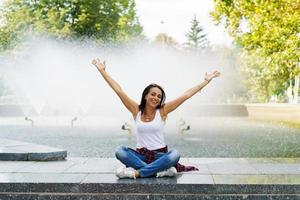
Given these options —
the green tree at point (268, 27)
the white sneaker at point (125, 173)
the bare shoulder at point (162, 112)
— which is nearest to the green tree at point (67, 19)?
the green tree at point (268, 27)

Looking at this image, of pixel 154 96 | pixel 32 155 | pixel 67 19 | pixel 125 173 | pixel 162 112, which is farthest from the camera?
pixel 67 19

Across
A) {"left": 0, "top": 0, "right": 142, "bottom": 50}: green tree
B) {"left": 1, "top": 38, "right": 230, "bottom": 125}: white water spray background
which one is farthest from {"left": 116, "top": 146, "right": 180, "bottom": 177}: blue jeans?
{"left": 0, "top": 0, "right": 142, "bottom": 50}: green tree

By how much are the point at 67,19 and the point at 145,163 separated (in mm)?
38735

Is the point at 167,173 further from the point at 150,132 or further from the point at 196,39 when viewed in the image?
the point at 196,39

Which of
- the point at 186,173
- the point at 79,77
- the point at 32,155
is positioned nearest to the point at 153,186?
the point at 186,173

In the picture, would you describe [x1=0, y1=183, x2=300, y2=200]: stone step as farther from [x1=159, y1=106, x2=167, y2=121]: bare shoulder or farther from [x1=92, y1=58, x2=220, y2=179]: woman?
[x1=159, y1=106, x2=167, y2=121]: bare shoulder

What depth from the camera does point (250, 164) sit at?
8.05 m

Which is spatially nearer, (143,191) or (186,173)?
(143,191)

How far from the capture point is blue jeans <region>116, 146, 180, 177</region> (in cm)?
674

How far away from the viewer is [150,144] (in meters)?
6.97

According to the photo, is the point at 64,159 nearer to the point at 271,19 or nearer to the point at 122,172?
the point at 122,172

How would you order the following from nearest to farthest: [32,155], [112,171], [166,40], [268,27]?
[112,171] → [32,155] → [268,27] → [166,40]

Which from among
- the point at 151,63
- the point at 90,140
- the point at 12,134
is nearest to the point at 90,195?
the point at 90,140

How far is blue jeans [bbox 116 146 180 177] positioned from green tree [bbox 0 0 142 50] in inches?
1431
